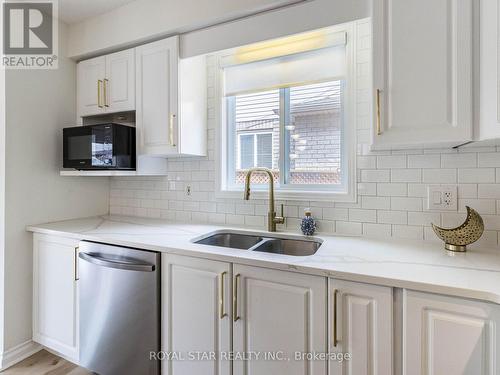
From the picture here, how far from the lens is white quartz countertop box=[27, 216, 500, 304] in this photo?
0.95m

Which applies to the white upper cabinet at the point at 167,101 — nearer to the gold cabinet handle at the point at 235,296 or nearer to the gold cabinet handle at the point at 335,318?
the gold cabinet handle at the point at 235,296

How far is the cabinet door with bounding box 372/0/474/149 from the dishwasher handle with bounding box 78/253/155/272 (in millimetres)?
1320

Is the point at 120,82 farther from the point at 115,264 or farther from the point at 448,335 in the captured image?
the point at 448,335

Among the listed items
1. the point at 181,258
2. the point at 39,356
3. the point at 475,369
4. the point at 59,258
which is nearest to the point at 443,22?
the point at 475,369

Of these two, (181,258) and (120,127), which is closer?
(181,258)

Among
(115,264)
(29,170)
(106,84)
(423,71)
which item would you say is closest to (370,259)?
(423,71)

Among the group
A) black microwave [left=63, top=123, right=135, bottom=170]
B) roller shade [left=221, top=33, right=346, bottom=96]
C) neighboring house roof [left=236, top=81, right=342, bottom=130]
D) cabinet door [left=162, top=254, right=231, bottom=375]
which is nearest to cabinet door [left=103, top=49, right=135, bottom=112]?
black microwave [left=63, top=123, right=135, bottom=170]

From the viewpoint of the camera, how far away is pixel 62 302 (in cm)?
184

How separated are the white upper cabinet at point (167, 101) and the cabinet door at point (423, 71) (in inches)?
48.1

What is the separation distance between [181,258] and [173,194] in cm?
100

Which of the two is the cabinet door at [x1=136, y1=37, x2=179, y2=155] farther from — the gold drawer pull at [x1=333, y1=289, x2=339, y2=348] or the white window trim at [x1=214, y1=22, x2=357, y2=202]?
→ the gold drawer pull at [x1=333, y1=289, x2=339, y2=348]

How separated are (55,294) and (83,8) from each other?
6.76 ft

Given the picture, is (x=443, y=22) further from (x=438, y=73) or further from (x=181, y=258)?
(x=181, y=258)

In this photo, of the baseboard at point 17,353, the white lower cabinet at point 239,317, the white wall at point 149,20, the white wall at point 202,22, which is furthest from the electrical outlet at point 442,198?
the baseboard at point 17,353
